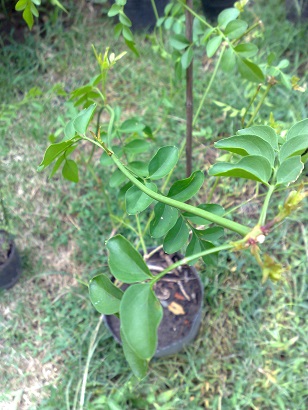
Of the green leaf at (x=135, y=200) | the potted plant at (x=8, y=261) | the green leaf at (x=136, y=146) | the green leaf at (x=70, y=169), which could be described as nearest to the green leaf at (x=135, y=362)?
the green leaf at (x=135, y=200)

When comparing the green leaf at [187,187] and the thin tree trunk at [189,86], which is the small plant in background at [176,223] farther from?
the thin tree trunk at [189,86]

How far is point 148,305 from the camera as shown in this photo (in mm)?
425

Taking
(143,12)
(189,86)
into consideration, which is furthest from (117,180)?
(143,12)

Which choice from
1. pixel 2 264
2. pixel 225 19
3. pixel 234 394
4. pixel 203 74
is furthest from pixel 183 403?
pixel 203 74

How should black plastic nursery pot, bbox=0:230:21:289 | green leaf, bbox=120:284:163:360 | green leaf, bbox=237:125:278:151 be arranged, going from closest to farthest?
green leaf, bbox=120:284:163:360 → green leaf, bbox=237:125:278:151 → black plastic nursery pot, bbox=0:230:21:289

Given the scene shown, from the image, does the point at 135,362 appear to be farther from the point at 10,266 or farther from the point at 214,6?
the point at 214,6

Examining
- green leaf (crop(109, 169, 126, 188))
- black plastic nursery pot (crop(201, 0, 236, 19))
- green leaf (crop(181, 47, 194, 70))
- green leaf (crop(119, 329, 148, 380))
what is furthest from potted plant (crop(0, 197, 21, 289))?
black plastic nursery pot (crop(201, 0, 236, 19))

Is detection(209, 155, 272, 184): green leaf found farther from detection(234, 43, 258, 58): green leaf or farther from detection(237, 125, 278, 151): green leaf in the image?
detection(234, 43, 258, 58): green leaf

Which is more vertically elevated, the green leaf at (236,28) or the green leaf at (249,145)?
the green leaf at (249,145)

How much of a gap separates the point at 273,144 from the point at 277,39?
4.81 feet

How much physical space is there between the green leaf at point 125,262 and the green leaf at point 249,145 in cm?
15

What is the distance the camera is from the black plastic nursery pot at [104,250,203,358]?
1.16m

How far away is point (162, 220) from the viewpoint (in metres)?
0.63

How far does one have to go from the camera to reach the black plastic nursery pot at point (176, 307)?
1162 mm
